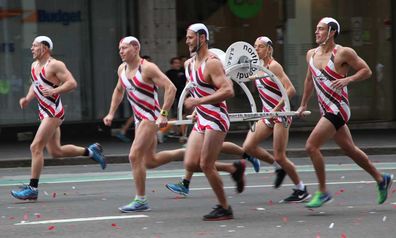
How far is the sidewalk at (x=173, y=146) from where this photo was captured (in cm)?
1791

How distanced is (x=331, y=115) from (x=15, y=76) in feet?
40.1

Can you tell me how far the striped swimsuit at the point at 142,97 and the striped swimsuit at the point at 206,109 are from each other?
82 cm

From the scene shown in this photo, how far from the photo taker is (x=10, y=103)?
2150cm

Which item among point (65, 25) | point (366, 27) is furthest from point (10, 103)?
point (366, 27)

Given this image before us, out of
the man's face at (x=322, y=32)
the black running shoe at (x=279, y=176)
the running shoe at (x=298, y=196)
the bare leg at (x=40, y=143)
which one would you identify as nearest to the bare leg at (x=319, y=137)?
the man's face at (x=322, y=32)

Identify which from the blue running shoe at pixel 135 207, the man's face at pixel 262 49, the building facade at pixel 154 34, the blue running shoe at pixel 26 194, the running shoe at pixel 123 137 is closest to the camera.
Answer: the blue running shoe at pixel 135 207

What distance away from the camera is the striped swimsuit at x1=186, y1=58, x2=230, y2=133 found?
33.2ft

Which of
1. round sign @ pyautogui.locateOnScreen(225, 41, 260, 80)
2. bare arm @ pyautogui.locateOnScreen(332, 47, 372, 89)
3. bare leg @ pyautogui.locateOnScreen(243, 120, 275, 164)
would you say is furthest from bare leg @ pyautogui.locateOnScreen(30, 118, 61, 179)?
bare arm @ pyautogui.locateOnScreen(332, 47, 372, 89)

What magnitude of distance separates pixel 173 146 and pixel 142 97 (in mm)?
8815

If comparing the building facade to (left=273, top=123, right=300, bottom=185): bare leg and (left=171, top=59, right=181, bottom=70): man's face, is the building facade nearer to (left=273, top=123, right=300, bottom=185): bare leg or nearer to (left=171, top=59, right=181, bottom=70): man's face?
(left=171, top=59, right=181, bottom=70): man's face

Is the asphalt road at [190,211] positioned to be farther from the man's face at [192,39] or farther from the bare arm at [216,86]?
the man's face at [192,39]

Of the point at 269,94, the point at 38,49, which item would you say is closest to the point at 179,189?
the point at 269,94

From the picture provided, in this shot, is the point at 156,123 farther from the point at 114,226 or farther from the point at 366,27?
the point at 366,27

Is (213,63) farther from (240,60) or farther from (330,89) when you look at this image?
(240,60)
